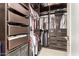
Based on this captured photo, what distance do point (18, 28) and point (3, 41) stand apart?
0.25 meters

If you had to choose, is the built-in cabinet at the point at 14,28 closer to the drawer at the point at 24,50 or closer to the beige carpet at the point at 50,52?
the drawer at the point at 24,50

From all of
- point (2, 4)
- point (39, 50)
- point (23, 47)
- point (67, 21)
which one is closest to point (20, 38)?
point (23, 47)

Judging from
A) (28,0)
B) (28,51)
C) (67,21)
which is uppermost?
(28,0)

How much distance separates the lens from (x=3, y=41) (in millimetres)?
1687

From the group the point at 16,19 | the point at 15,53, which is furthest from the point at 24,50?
the point at 16,19

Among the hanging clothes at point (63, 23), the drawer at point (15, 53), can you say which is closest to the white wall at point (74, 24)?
the hanging clothes at point (63, 23)

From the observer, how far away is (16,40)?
1.75m

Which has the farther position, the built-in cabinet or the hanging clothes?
the hanging clothes

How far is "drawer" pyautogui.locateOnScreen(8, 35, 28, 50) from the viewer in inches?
66.3

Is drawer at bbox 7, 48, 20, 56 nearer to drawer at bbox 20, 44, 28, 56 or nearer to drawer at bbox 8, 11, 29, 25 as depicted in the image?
drawer at bbox 20, 44, 28, 56

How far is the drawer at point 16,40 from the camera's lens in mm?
1684

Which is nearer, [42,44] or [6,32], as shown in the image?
[6,32]

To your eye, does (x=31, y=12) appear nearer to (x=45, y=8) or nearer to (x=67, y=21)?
→ (x=45, y=8)

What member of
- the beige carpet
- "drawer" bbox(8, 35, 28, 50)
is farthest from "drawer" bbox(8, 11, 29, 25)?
the beige carpet
